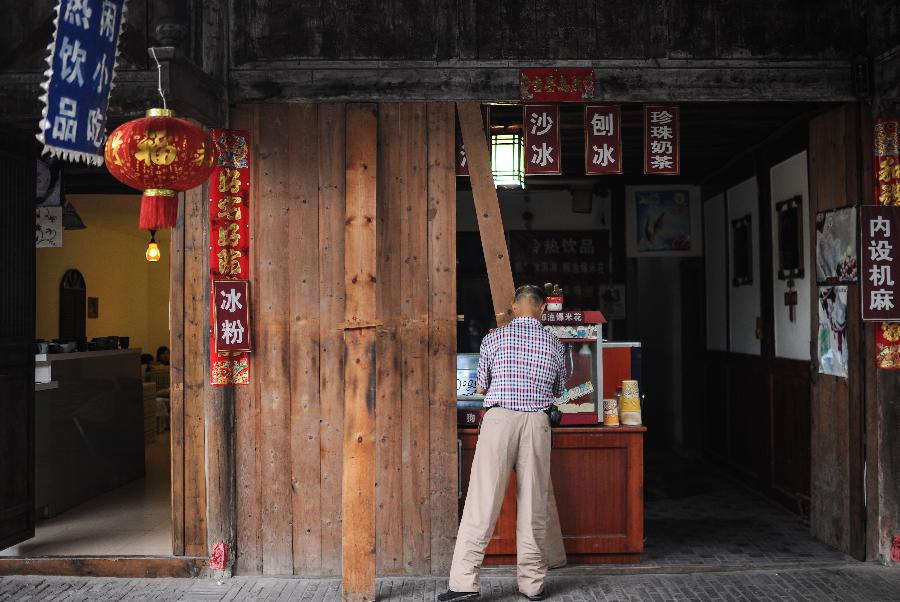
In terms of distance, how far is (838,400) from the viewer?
20.8 ft

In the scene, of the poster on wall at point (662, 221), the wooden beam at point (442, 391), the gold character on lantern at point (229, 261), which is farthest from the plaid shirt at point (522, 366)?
the poster on wall at point (662, 221)

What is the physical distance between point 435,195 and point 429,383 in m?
1.45

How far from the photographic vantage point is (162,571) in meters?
6.06

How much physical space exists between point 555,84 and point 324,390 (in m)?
2.94

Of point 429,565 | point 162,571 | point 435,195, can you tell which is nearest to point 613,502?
point 429,565

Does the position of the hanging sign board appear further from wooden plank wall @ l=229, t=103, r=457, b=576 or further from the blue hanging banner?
the blue hanging banner

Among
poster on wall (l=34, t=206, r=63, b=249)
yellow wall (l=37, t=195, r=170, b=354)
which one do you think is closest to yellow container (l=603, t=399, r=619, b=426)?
poster on wall (l=34, t=206, r=63, b=249)

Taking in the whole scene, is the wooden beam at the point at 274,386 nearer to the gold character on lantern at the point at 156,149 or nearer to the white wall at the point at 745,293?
the gold character on lantern at the point at 156,149

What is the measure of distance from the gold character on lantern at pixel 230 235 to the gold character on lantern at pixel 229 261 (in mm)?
53

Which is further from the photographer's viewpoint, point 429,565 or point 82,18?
point 429,565

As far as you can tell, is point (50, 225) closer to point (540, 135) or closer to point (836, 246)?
point (540, 135)

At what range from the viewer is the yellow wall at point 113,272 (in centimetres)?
1212

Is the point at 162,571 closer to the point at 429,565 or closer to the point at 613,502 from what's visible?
the point at 429,565

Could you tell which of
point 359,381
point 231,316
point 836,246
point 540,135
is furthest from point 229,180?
point 836,246
